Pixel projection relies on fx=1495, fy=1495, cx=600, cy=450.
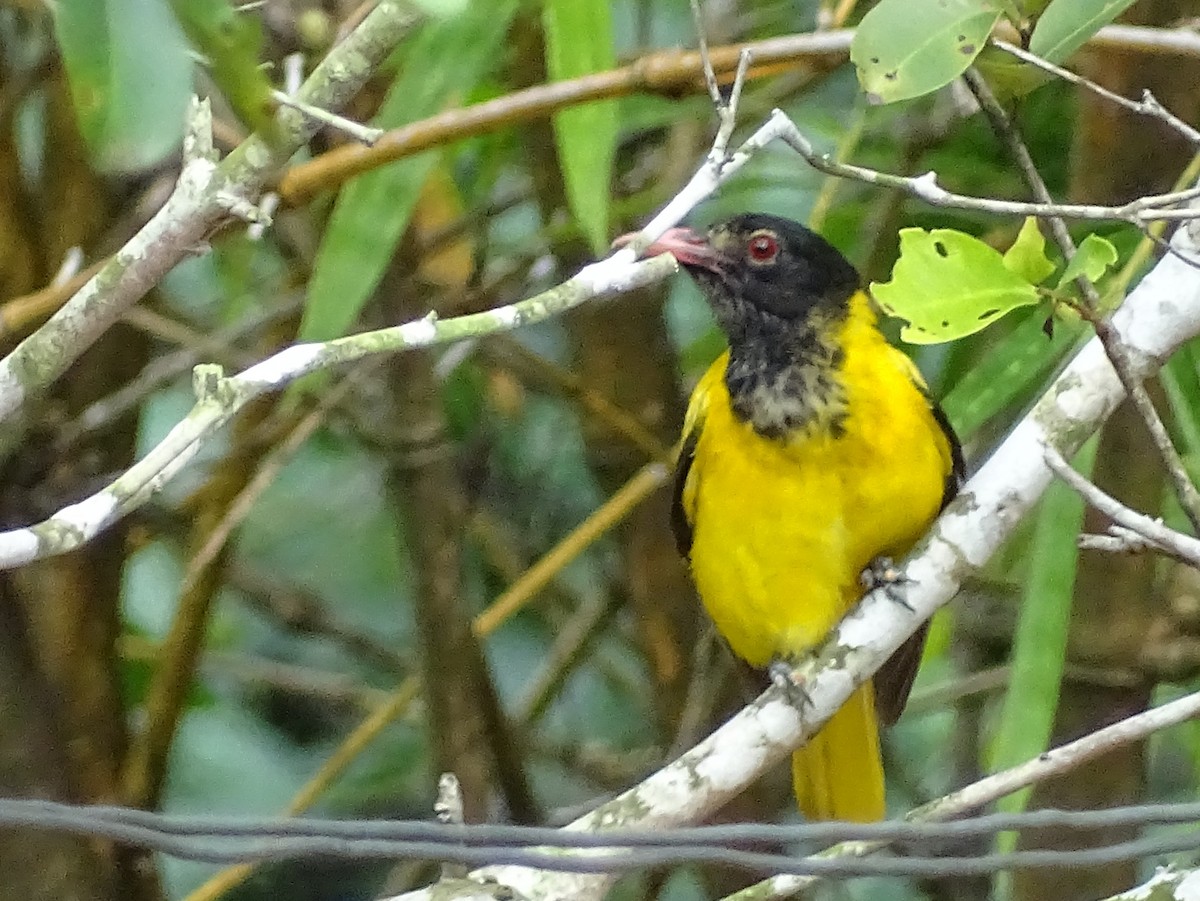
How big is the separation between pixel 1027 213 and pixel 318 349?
0.56 metres

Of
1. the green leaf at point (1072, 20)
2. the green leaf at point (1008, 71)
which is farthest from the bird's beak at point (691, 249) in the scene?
the green leaf at point (1072, 20)

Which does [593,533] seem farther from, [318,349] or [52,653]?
[318,349]

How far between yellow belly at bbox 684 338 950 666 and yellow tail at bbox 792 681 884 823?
282 millimetres

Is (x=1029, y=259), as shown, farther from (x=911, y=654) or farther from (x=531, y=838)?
(x=911, y=654)

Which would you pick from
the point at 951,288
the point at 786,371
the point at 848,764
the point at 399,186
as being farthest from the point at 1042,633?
the point at 399,186

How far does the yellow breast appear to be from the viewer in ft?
6.10

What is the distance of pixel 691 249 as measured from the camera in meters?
1.99

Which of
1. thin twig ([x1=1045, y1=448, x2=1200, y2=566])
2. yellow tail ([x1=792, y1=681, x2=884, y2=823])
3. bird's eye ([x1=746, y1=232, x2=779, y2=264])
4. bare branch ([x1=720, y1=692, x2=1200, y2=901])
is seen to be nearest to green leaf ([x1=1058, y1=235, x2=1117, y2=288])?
thin twig ([x1=1045, y1=448, x2=1200, y2=566])

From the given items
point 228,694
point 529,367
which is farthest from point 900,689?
point 228,694

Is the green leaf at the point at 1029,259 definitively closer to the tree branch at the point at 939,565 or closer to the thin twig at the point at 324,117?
the tree branch at the point at 939,565

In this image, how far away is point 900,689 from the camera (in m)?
2.20

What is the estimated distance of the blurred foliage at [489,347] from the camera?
1.21 meters

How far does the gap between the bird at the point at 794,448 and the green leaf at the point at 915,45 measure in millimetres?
720

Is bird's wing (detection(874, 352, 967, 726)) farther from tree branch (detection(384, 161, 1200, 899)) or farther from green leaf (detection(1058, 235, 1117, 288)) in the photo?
green leaf (detection(1058, 235, 1117, 288))
